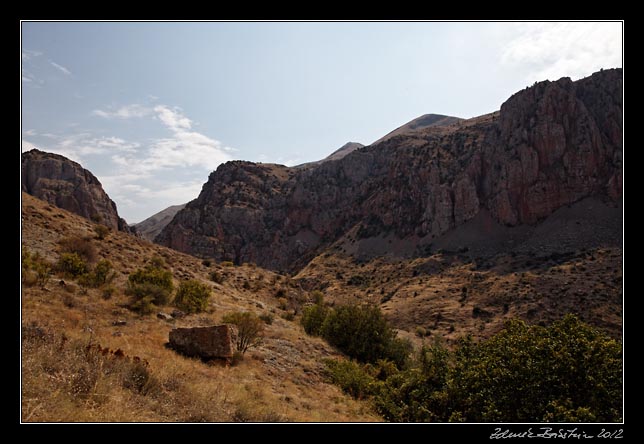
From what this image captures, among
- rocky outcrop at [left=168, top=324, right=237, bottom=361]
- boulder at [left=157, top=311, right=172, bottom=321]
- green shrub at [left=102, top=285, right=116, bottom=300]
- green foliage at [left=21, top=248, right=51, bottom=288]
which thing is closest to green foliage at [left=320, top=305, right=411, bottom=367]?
boulder at [left=157, top=311, right=172, bottom=321]

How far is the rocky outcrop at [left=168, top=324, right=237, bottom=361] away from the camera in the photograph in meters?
11.5

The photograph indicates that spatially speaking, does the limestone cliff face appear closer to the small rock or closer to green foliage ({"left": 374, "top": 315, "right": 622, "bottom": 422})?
the small rock

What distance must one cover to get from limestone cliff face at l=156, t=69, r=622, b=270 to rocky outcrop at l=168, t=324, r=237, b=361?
73.3m

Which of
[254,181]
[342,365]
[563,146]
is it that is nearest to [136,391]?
[342,365]

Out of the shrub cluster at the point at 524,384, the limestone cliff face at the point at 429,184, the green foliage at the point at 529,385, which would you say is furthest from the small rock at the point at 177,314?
the limestone cliff face at the point at 429,184

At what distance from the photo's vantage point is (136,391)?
23.2ft

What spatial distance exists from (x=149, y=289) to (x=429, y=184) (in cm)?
7967

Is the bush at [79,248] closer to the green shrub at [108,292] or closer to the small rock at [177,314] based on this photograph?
the green shrub at [108,292]

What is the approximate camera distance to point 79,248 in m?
21.0

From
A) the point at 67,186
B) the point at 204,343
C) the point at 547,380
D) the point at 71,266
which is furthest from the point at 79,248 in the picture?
the point at 67,186

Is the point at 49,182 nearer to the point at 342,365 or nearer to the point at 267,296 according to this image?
the point at 267,296

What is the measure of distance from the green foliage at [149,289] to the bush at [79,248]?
153 inches

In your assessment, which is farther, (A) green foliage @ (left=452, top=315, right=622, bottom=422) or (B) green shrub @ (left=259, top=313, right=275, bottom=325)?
(B) green shrub @ (left=259, top=313, right=275, bottom=325)

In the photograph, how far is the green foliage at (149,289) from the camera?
15689mm
